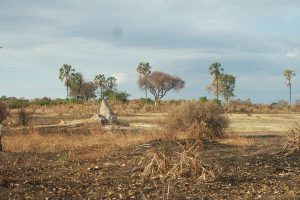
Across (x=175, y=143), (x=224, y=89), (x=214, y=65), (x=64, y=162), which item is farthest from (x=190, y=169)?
(x=224, y=89)

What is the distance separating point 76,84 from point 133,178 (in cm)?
9146

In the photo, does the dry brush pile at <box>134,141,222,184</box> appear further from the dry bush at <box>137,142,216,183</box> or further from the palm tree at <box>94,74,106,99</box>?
the palm tree at <box>94,74,106,99</box>

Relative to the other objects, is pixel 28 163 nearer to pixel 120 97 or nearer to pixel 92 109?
pixel 92 109

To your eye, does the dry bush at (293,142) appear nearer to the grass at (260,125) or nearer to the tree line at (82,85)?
the grass at (260,125)

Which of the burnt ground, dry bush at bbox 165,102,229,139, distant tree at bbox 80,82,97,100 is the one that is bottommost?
the burnt ground

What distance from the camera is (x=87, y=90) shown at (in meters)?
104

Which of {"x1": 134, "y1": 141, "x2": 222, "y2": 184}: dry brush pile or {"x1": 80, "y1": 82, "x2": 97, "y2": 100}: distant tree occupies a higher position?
{"x1": 80, "y1": 82, "x2": 97, "y2": 100}: distant tree

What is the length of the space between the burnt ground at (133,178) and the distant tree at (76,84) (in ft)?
281

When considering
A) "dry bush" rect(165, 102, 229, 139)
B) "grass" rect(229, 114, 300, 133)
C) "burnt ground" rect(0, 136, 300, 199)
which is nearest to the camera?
"burnt ground" rect(0, 136, 300, 199)

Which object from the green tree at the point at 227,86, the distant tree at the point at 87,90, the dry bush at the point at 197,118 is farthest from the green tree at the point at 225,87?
the dry bush at the point at 197,118

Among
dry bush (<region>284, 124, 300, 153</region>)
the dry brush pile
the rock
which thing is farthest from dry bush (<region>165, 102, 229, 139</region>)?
the dry brush pile

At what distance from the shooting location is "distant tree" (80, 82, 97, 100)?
103519mm

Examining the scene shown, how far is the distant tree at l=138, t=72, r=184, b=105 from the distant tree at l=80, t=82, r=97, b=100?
10995mm

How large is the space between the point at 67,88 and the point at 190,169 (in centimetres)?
9130
